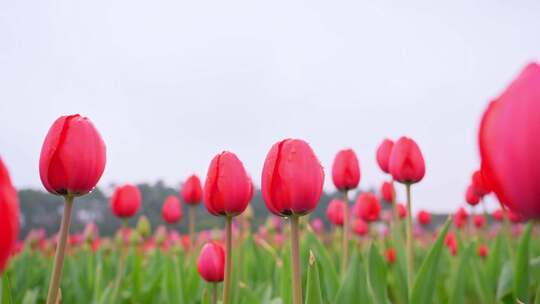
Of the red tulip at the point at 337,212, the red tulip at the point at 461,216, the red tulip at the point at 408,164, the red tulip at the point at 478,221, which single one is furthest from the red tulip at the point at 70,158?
the red tulip at the point at 478,221

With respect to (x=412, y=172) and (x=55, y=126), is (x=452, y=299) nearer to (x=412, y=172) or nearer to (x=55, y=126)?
(x=412, y=172)

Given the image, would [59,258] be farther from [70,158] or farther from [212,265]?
[212,265]

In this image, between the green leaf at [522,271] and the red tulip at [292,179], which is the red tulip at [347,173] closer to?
the green leaf at [522,271]

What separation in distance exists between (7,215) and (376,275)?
172cm

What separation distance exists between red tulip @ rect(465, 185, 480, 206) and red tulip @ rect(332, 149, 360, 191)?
4.41ft

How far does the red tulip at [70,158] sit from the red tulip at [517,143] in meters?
0.86

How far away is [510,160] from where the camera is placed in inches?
28.0

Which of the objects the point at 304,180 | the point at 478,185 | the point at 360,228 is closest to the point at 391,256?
the point at 478,185

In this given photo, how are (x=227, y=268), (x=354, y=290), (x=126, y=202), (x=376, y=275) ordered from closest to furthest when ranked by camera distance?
(x=227, y=268)
(x=354, y=290)
(x=376, y=275)
(x=126, y=202)

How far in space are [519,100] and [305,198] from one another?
1.72 ft

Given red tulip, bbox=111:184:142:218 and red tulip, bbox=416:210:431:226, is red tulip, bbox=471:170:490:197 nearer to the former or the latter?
red tulip, bbox=111:184:142:218

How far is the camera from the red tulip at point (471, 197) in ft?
10.4

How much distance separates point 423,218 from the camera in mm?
5477

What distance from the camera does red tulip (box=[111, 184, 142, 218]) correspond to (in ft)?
8.90
